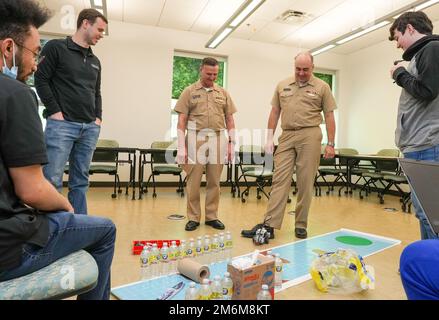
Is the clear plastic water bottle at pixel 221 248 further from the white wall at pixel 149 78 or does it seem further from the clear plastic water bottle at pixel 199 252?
the white wall at pixel 149 78

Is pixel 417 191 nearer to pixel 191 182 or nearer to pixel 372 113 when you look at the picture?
pixel 191 182

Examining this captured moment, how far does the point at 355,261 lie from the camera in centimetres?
164

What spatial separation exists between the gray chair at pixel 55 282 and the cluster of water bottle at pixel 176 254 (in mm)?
916

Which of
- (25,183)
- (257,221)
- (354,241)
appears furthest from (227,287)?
(257,221)

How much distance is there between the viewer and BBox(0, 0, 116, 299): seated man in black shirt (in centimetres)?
78

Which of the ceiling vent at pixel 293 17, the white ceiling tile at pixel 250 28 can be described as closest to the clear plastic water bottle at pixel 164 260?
the ceiling vent at pixel 293 17

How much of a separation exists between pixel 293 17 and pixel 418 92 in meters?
4.24

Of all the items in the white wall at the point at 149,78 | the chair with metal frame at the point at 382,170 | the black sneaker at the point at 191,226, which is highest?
the white wall at the point at 149,78

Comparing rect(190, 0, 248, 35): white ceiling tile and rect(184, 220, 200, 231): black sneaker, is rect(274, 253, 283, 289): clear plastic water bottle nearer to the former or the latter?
rect(184, 220, 200, 231): black sneaker

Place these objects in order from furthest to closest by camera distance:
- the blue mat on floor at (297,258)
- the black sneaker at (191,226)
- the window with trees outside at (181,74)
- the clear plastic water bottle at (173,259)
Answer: the window with trees outside at (181,74)
the black sneaker at (191,226)
the clear plastic water bottle at (173,259)
the blue mat on floor at (297,258)

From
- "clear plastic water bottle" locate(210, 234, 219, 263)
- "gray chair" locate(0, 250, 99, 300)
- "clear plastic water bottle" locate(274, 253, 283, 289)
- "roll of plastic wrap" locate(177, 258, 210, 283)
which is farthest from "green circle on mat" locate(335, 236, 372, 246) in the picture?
"gray chair" locate(0, 250, 99, 300)

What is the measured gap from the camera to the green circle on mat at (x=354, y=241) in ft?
8.23

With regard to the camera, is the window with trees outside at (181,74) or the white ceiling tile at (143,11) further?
the window with trees outside at (181,74)
